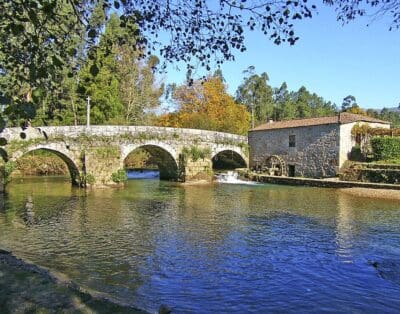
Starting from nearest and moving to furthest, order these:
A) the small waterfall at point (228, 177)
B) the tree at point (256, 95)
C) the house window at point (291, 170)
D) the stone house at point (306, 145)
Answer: the stone house at point (306, 145), the small waterfall at point (228, 177), the house window at point (291, 170), the tree at point (256, 95)

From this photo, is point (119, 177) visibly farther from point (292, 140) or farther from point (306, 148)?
point (306, 148)

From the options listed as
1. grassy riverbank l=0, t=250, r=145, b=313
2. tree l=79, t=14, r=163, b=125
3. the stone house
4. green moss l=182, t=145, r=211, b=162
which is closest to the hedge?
the stone house

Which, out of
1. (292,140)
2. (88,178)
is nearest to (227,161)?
(292,140)

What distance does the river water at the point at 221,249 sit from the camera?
596 centimetres

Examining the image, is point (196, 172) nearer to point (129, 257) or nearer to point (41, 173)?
point (41, 173)

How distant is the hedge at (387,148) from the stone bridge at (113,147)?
9.37 m

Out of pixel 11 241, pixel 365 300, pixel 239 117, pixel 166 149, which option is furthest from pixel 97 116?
pixel 365 300

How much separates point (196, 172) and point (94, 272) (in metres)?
17.5

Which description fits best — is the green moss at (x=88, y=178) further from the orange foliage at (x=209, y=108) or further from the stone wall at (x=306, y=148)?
the orange foliage at (x=209, y=108)

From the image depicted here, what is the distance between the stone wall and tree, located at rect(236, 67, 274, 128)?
28.6 m

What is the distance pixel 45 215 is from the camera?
492 inches

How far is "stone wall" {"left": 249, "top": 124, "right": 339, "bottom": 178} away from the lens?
22203 mm

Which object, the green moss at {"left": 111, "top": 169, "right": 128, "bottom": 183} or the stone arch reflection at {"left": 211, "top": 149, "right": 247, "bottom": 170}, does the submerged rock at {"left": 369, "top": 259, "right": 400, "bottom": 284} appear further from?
the stone arch reflection at {"left": 211, "top": 149, "right": 247, "bottom": 170}

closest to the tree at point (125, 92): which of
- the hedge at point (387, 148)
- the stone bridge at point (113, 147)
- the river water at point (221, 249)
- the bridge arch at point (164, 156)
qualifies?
the bridge arch at point (164, 156)
